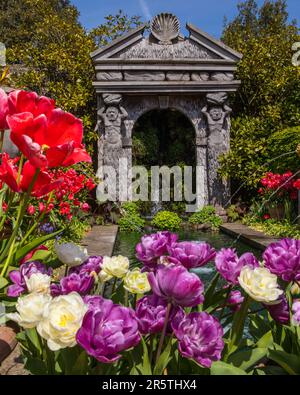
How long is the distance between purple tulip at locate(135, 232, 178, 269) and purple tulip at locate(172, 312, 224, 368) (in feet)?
0.74

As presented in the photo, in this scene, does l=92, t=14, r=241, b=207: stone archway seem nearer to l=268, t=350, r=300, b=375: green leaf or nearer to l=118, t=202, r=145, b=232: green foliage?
l=118, t=202, r=145, b=232: green foliage

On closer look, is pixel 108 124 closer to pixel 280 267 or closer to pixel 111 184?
pixel 111 184

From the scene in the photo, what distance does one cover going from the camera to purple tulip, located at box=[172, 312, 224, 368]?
873 millimetres

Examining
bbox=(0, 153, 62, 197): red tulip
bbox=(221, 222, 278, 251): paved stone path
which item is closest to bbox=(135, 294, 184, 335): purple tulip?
bbox=(0, 153, 62, 197): red tulip

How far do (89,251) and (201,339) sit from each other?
14.6 feet

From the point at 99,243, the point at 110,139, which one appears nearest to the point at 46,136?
the point at 99,243

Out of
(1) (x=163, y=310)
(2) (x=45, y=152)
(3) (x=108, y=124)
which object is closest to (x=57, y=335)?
(1) (x=163, y=310)

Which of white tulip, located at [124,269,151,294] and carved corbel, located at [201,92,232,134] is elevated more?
carved corbel, located at [201,92,232,134]

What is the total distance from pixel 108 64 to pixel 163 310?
31.5 feet

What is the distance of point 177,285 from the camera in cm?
86

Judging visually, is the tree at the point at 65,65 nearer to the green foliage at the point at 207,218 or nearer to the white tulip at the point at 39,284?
the green foliage at the point at 207,218

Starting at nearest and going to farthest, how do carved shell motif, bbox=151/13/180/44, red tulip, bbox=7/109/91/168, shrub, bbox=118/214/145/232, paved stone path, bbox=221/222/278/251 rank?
red tulip, bbox=7/109/91/168
paved stone path, bbox=221/222/278/251
shrub, bbox=118/214/145/232
carved shell motif, bbox=151/13/180/44

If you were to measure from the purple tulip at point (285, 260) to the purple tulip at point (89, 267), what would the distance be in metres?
0.44

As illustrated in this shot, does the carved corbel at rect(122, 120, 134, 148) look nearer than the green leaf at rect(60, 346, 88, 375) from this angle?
No
